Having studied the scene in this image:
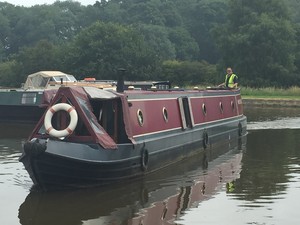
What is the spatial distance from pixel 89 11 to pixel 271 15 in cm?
5322

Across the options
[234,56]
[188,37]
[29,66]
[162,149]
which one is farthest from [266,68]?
[162,149]

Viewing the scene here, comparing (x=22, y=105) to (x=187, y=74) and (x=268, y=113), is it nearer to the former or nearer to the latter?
(x=268, y=113)

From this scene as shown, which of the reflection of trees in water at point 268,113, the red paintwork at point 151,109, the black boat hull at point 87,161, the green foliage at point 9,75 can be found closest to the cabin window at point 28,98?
the red paintwork at point 151,109

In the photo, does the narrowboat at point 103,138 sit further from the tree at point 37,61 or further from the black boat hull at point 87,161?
the tree at point 37,61

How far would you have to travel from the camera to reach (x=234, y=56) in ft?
177

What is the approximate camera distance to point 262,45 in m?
51.0

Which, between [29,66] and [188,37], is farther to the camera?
[188,37]

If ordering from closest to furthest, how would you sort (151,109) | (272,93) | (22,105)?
(151,109) < (22,105) < (272,93)

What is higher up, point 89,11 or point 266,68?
point 89,11

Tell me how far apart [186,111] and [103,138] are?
16.2ft

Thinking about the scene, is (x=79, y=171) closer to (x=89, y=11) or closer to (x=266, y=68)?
(x=266, y=68)

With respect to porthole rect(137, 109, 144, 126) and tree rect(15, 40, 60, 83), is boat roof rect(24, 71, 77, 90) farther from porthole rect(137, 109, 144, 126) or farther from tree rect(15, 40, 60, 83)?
tree rect(15, 40, 60, 83)

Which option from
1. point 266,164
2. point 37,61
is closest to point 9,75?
point 37,61

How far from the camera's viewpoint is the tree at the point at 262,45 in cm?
5056
